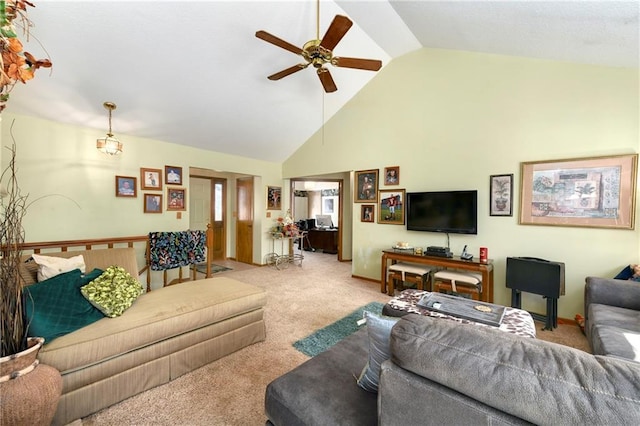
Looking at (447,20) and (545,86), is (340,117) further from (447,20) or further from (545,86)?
(545,86)

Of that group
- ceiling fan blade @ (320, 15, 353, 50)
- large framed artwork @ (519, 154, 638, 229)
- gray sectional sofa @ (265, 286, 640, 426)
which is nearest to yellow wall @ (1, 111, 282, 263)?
ceiling fan blade @ (320, 15, 353, 50)

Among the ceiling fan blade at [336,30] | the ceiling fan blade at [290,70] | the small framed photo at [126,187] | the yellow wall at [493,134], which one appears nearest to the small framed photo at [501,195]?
the yellow wall at [493,134]

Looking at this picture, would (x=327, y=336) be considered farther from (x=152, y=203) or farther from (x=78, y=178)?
(x=78, y=178)

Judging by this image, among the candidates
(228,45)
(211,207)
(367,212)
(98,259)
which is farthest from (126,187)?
(367,212)

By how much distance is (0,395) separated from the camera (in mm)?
1199

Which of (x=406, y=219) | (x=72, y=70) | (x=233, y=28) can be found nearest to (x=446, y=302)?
(x=406, y=219)

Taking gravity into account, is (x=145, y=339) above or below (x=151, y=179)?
below

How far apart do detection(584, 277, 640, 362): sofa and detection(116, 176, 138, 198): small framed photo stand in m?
5.58

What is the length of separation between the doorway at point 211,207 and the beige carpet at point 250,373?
2971mm

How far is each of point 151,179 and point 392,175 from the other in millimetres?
4074

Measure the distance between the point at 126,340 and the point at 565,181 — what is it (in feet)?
14.7

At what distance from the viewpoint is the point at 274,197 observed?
6246 mm

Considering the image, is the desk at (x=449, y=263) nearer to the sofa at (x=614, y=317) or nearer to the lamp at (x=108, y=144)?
the sofa at (x=614, y=317)

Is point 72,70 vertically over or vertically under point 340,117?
under
